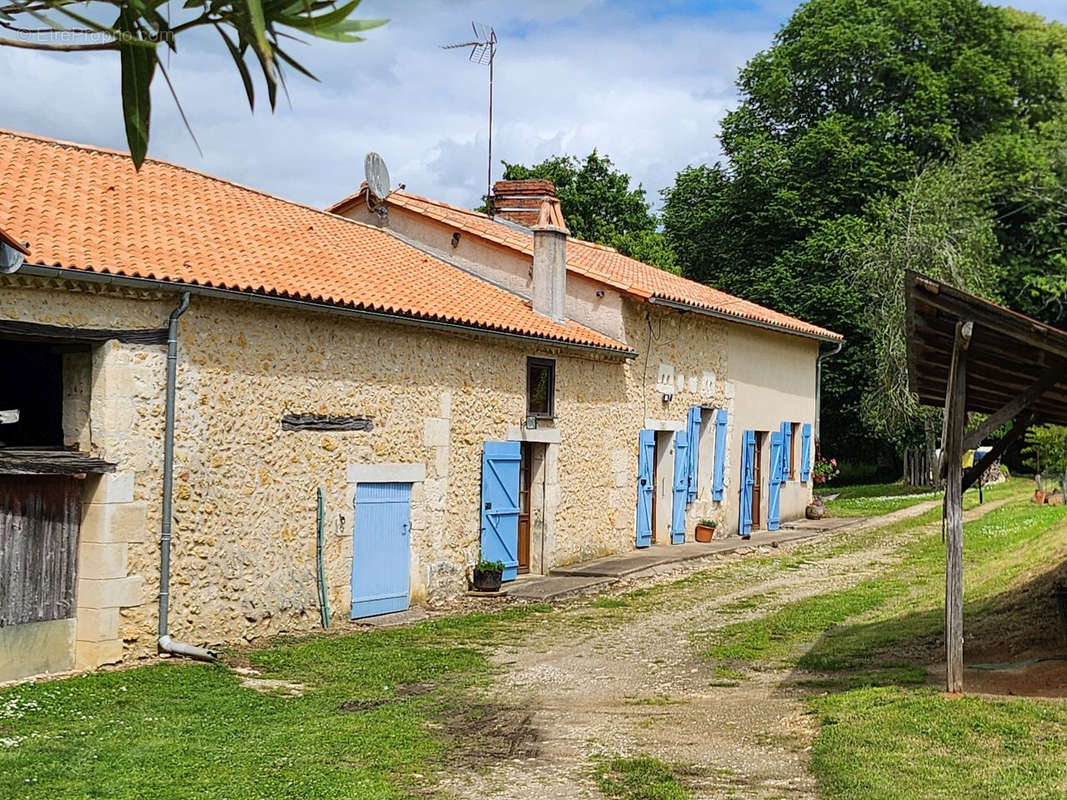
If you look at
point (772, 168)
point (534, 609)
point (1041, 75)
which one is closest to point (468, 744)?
point (534, 609)

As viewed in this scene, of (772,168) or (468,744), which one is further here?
(772,168)

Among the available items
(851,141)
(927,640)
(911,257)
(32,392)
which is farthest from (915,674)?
(851,141)

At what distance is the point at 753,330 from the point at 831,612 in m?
10.0

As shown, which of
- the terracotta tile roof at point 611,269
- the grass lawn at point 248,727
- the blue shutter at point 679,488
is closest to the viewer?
the grass lawn at point 248,727

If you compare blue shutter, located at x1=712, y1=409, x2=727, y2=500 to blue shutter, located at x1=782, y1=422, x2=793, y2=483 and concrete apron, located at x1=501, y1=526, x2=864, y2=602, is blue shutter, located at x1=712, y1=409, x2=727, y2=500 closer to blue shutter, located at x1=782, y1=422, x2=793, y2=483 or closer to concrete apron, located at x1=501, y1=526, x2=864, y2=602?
concrete apron, located at x1=501, y1=526, x2=864, y2=602

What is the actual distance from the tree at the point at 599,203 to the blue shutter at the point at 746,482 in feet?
50.4

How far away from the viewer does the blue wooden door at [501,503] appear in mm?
14297

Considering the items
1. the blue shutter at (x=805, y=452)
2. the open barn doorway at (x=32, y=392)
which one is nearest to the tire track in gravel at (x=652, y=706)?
the open barn doorway at (x=32, y=392)

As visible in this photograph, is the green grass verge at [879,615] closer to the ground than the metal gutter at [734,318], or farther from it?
closer to the ground

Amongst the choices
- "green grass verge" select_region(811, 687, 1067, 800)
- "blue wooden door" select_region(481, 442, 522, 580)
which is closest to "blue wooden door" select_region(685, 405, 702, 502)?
"blue wooden door" select_region(481, 442, 522, 580)

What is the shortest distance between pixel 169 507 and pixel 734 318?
39.8ft

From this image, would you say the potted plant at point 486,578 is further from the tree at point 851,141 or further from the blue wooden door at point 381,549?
the tree at point 851,141

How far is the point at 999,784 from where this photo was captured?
19.6 feet

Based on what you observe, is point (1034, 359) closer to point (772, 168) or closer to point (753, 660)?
point (753, 660)
